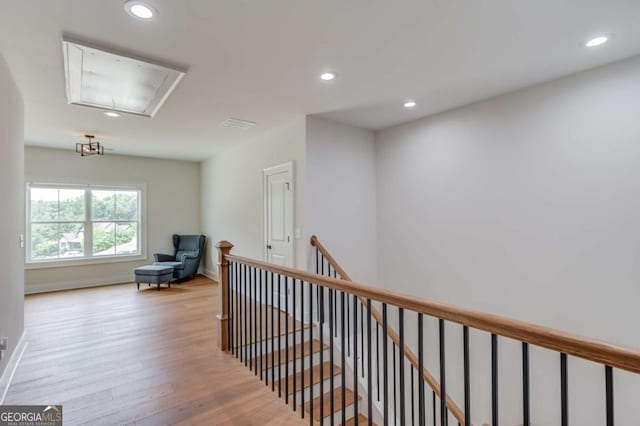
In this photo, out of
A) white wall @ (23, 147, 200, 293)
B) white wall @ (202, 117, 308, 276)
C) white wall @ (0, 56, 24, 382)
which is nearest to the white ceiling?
white wall @ (0, 56, 24, 382)

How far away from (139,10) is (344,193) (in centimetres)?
276

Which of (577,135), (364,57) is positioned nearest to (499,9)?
(364,57)

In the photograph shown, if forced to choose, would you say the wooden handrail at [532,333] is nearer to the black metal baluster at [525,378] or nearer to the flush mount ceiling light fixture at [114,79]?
the black metal baluster at [525,378]

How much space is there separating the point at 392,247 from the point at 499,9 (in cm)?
287

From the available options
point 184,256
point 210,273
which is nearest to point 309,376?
point 184,256

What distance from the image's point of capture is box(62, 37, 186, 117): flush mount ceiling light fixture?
2260 millimetres

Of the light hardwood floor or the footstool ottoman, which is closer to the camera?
the light hardwood floor

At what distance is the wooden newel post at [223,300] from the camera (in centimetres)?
298

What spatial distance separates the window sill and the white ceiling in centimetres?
325

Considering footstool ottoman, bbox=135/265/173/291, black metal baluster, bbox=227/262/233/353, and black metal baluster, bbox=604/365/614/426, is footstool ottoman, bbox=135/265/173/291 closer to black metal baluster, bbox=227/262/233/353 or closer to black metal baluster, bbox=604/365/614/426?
black metal baluster, bbox=227/262/233/353

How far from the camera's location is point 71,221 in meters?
5.59

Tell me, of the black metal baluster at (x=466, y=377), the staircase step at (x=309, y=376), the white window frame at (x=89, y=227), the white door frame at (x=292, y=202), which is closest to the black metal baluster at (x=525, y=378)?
the black metal baluster at (x=466, y=377)

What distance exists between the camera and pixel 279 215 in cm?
417

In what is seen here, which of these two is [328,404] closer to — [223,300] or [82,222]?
[223,300]
